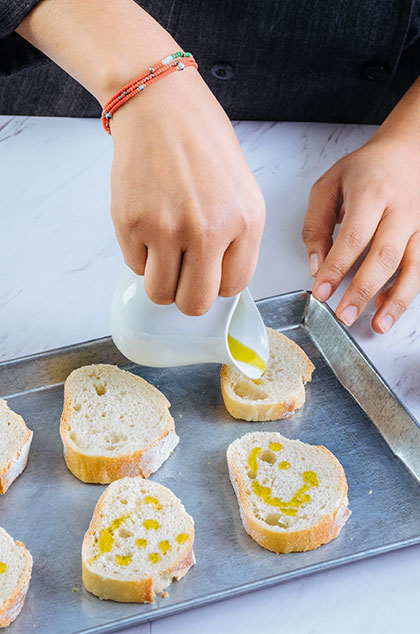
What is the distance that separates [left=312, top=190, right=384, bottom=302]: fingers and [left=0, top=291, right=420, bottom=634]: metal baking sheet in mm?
43

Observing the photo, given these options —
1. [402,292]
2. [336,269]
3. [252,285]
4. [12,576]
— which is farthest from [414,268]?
[12,576]

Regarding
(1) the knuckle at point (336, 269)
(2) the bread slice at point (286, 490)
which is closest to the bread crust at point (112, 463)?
(2) the bread slice at point (286, 490)

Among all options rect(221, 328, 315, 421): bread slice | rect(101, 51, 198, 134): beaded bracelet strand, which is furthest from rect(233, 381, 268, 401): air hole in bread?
rect(101, 51, 198, 134): beaded bracelet strand

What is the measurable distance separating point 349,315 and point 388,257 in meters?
0.15

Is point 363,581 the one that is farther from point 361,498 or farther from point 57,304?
point 57,304

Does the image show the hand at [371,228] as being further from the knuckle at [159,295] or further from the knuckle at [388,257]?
the knuckle at [159,295]

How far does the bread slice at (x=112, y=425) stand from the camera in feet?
3.81

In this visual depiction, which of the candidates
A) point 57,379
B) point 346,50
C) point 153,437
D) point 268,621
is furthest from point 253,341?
point 346,50

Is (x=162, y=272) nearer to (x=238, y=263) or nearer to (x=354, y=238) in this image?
(x=238, y=263)

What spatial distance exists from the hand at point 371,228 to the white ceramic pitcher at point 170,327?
27cm

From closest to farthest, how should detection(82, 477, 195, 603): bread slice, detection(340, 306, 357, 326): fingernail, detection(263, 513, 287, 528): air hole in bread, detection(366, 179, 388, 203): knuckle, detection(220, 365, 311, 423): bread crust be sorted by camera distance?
detection(82, 477, 195, 603): bread slice
detection(263, 513, 287, 528): air hole in bread
detection(220, 365, 311, 423): bread crust
detection(340, 306, 357, 326): fingernail
detection(366, 179, 388, 203): knuckle

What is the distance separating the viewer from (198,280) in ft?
3.01

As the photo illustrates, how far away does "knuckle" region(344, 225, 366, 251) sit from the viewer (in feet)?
4.71

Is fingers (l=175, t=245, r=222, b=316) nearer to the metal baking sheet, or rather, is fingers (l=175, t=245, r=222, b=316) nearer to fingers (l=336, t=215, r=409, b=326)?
the metal baking sheet
